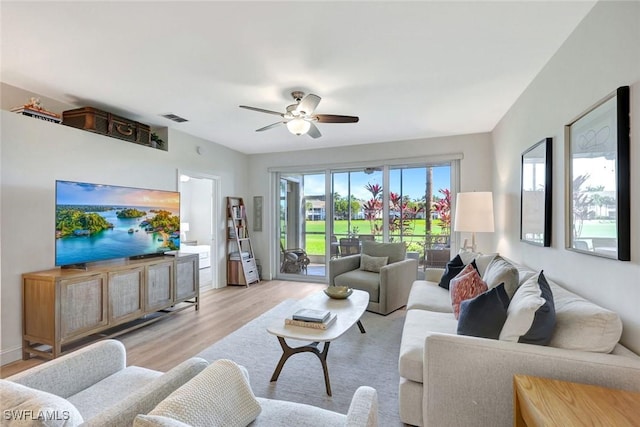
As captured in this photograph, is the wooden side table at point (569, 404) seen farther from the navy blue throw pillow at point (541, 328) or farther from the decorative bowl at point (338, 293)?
the decorative bowl at point (338, 293)

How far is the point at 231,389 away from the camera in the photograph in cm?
104

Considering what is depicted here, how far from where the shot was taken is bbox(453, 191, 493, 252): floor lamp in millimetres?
3416

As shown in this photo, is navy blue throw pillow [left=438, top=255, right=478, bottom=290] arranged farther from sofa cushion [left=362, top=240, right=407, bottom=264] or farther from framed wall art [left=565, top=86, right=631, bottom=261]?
framed wall art [left=565, top=86, right=631, bottom=261]

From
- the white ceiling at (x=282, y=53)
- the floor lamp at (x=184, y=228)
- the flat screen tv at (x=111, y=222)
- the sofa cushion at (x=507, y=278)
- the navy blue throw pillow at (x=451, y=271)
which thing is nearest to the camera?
→ the white ceiling at (x=282, y=53)

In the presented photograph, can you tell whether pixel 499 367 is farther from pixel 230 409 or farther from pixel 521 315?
pixel 230 409

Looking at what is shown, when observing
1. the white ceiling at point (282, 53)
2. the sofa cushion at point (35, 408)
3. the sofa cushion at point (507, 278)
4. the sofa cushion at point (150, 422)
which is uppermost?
the white ceiling at point (282, 53)

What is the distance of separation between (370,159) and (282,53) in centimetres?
311

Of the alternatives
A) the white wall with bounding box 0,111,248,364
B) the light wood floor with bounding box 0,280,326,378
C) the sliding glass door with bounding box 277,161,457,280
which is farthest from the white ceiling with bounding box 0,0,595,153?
the light wood floor with bounding box 0,280,326,378

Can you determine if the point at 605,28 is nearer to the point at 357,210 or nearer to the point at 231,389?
the point at 231,389

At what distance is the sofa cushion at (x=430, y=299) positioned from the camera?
2.61 m

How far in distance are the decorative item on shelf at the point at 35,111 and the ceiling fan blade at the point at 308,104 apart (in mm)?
2428

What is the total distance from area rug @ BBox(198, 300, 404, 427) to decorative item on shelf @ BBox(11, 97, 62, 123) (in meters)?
2.71

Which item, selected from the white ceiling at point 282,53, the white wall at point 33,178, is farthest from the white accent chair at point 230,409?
the white wall at point 33,178

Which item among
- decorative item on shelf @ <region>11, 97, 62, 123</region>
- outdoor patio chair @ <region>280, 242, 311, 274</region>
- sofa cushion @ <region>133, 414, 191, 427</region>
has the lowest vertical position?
outdoor patio chair @ <region>280, 242, 311, 274</region>
